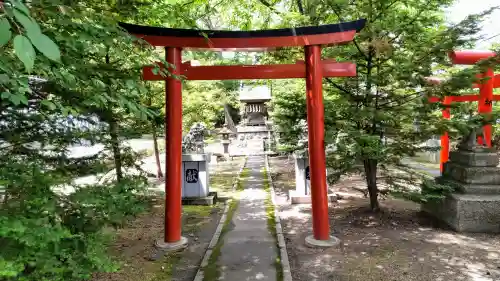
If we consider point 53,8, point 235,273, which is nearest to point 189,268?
point 235,273

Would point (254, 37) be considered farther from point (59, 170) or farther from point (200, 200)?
point (200, 200)

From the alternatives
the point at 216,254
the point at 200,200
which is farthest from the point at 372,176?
the point at 200,200

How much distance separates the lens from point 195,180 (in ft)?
29.4

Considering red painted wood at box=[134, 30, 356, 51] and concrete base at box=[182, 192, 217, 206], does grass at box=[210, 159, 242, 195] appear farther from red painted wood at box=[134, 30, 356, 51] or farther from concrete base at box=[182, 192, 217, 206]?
red painted wood at box=[134, 30, 356, 51]

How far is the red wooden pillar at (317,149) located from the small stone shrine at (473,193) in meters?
2.34

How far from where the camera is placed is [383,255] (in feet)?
16.2

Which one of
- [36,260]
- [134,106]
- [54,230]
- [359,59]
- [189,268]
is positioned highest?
[359,59]

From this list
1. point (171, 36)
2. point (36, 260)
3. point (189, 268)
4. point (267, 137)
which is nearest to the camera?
point (36, 260)

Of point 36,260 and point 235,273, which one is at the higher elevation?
point 36,260

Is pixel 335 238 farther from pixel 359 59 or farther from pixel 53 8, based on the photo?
pixel 53 8

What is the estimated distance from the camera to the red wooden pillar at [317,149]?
5.55m

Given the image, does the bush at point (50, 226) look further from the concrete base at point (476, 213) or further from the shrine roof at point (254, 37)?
the concrete base at point (476, 213)

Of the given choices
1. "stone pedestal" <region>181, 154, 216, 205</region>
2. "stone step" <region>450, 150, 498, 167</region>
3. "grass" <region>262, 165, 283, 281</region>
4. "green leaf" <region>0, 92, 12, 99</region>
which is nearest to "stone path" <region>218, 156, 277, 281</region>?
"grass" <region>262, 165, 283, 281</region>

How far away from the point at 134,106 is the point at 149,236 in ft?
14.3
